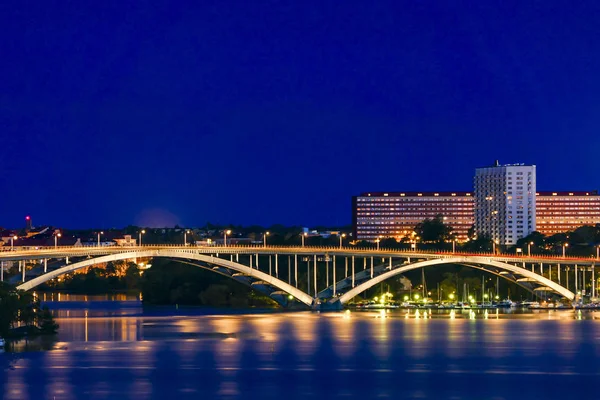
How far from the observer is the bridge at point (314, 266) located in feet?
327

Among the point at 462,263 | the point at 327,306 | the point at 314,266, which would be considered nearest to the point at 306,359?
the point at 327,306

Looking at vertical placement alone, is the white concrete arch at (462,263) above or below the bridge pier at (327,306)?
above

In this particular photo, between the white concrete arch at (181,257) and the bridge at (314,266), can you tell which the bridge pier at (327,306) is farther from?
the white concrete arch at (181,257)

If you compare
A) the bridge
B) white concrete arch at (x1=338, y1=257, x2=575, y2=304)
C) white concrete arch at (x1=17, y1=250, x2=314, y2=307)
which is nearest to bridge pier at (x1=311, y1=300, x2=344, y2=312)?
the bridge

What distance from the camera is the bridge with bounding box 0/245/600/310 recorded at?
99.6 m

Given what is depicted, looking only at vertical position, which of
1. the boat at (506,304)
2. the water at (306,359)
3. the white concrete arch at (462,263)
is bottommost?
the water at (306,359)

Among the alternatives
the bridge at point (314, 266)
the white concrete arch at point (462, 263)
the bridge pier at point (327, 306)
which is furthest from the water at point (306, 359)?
the white concrete arch at point (462, 263)

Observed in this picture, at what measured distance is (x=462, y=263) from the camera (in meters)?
125

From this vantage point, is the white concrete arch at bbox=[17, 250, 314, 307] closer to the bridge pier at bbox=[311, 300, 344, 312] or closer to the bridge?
the bridge

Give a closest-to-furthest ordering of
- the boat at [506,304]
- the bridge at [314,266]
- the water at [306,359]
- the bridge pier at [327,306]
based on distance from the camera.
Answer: the water at [306,359] → the bridge at [314,266] → the bridge pier at [327,306] → the boat at [506,304]

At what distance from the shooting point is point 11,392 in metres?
53.5

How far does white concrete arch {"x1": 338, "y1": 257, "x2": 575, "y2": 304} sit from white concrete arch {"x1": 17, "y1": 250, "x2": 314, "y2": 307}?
4797 mm

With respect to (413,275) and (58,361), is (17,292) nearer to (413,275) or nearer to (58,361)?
(58,361)

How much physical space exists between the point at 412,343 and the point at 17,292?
2388 centimetres
